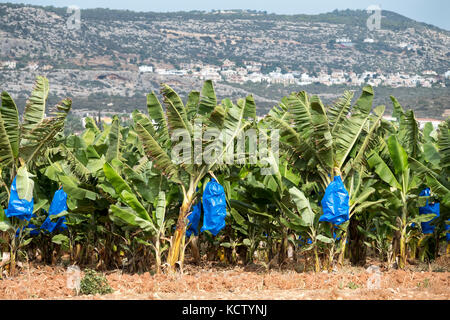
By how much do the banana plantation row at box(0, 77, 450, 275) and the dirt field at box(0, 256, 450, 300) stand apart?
54cm

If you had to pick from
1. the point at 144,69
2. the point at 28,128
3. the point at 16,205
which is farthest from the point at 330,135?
the point at 144,69

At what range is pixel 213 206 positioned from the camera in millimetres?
10742

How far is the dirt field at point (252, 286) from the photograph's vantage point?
917 cm

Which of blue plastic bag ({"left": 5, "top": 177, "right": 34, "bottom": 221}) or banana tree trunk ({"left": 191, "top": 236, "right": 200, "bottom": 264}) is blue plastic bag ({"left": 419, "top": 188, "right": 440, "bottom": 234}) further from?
blue plastic bag ({"left": 5, "top": 177, "right": 34, "bottom": 221})

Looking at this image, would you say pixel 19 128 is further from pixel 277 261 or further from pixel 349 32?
pixel 349 32

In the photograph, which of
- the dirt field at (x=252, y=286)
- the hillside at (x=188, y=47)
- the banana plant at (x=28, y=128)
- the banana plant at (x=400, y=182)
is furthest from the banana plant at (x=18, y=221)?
the hillside at (x=188, y=47)

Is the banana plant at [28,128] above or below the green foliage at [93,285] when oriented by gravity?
above

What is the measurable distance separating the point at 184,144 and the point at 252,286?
2.81m

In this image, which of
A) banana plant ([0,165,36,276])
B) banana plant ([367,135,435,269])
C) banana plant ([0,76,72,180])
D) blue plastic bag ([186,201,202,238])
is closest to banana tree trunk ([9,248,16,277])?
banana plant ([0,165,36,276])

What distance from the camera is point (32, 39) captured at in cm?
11488

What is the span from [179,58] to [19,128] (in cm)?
11994

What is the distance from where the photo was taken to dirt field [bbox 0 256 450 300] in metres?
9.17

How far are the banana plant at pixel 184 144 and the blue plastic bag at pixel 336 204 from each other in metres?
1.96

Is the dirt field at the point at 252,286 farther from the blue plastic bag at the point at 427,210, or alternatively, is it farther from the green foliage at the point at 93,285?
the blue plastic bag at the point at 427,210
